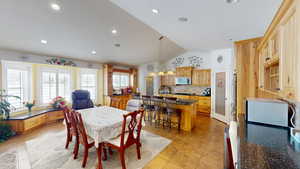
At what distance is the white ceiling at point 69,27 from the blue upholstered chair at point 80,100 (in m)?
1.44

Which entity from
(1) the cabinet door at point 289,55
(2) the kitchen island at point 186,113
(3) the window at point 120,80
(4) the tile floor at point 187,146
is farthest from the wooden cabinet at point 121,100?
(1) the cabinet door at point 289,55

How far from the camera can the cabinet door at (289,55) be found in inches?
40.1

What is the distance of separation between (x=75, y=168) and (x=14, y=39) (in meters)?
3.34

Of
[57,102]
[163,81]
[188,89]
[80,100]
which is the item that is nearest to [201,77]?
[188,89]

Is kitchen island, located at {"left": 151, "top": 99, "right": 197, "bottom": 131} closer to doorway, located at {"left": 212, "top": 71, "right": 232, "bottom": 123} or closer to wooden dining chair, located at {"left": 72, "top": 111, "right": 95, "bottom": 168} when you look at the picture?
doorway, located at {"left": 212, "top": 71, "right": 232, "bottom": 123}

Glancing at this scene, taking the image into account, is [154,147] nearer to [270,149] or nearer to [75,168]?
[75,168]

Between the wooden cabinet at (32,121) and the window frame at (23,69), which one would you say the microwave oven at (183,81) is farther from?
the window frame at (23,69)

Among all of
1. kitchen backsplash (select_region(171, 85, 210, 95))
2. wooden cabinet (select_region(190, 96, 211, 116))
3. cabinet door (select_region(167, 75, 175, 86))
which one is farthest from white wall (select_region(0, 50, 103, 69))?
wooden cabinet (select_region(190, 96, 211, 116))

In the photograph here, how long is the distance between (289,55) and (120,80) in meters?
6.46

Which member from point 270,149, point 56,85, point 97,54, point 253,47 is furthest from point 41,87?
point 253,47

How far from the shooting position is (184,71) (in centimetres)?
640

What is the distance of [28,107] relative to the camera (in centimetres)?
381

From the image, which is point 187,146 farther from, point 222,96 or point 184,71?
point 184,71

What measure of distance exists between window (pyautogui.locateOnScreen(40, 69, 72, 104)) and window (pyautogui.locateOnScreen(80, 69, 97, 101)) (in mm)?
491
